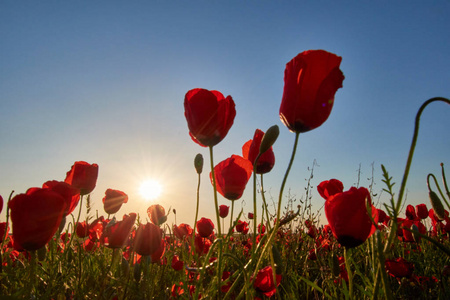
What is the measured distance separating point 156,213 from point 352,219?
142cm

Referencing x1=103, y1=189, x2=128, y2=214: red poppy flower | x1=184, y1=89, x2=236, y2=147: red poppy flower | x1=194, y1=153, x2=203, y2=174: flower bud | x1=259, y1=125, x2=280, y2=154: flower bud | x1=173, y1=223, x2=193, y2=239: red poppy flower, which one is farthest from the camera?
x1=173, y1=223, x2=193, y2=239: red poppy flower

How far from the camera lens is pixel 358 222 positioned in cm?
103

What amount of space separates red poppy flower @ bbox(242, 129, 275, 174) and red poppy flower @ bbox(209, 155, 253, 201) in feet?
0.15

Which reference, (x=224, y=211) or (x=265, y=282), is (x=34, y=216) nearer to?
(x=265, y=282)

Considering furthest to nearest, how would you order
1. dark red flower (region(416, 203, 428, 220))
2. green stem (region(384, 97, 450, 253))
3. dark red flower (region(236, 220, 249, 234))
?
dark red flower (region(236, 220, 249, 234)) → dark red flower (region(416, 203, 428, 220)) → green stem (region(384, 97, 450, 253))

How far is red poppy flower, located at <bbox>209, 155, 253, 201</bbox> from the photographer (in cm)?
150

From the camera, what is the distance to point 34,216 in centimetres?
96

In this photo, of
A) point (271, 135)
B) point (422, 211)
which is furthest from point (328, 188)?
point (422, 211)

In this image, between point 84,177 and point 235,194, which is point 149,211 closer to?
point 84,177

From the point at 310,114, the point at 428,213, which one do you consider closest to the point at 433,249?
the point at 428,213

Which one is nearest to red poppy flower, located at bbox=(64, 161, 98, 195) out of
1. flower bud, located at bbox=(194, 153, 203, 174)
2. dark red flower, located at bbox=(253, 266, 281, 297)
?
flower bud, located at bbox=(194, 153, 203, 174)

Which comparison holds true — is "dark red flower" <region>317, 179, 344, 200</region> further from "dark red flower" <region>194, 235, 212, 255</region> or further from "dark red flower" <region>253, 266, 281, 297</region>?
"dark red flower" <region>194, 235, 212, 255</region>

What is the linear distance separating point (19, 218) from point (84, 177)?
38.1 inches

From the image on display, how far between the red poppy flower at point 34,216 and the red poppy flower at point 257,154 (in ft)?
2.78
